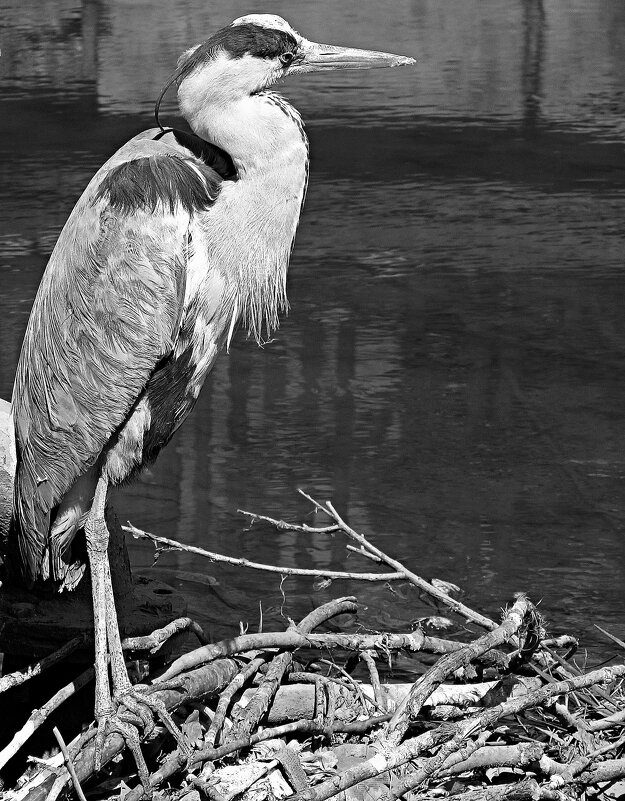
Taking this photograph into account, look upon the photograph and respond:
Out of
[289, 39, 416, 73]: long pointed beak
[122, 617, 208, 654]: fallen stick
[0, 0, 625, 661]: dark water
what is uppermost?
[289, 39, 416, 73]: long pointed beak

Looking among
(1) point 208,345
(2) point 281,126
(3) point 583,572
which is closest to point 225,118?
(2) point 281,126

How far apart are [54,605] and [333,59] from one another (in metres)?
2.05

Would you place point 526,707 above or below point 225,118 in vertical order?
below

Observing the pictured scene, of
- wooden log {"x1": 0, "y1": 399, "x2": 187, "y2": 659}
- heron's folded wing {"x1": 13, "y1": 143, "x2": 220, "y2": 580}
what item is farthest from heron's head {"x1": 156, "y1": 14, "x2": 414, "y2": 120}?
wooden log {"x1": 0, "y1": 399, "x2": 187, "y2": 659}

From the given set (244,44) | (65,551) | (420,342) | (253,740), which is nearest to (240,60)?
(244,44)

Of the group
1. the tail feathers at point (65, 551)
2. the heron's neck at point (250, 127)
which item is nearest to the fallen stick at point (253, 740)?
the tail feathers at point (65, 551)

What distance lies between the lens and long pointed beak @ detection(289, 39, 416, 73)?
4410mm

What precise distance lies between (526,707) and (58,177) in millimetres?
9602

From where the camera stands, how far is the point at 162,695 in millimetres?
4000

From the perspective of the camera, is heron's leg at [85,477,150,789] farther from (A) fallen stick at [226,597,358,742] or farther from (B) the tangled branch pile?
(A) fallen stick at [226,597,358,742]

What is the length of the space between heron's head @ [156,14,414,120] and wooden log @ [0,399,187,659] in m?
1.29

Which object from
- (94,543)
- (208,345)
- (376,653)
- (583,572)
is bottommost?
(583,572)

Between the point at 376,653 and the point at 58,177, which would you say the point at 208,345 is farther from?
the point at 58,177

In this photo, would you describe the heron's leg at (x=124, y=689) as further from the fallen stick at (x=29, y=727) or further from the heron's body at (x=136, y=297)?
the heron's body at (x=136, y=297)
